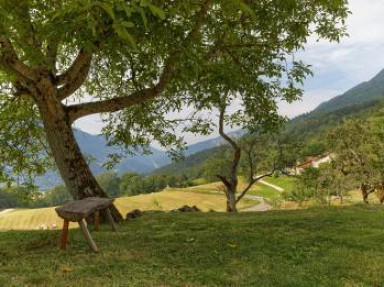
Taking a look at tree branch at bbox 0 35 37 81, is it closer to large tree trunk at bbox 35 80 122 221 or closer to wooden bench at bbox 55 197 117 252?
large tree trunk at bbox 35 80 122 221

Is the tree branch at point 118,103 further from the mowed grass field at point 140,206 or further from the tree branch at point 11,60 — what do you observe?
the mowed grass field at point 140,206

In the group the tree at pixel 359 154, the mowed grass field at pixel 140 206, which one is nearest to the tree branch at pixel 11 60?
the tree at pixel 359 154

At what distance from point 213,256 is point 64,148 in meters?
9.18

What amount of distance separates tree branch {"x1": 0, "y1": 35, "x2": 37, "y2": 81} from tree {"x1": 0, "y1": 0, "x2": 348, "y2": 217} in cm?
4

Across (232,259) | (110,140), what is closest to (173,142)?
(110,140)

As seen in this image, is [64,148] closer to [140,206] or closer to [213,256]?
[213,256]

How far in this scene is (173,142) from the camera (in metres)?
25.4

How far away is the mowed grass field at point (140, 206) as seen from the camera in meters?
139

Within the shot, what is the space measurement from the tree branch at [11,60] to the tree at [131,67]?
1.5 inches

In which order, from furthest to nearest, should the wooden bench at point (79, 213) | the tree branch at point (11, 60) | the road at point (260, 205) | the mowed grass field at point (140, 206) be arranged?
the road at point (260, 205) < the mowed grass field at point (140, 206) < the tree branch at point (11, 60) < the wooden bench at point (79, 213)

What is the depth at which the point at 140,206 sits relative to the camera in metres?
146

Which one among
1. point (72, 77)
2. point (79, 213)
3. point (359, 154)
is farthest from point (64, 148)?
point (359, 154)

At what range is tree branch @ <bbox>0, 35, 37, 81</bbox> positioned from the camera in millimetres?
15828

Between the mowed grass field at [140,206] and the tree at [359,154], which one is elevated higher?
the tree at [359,154]
